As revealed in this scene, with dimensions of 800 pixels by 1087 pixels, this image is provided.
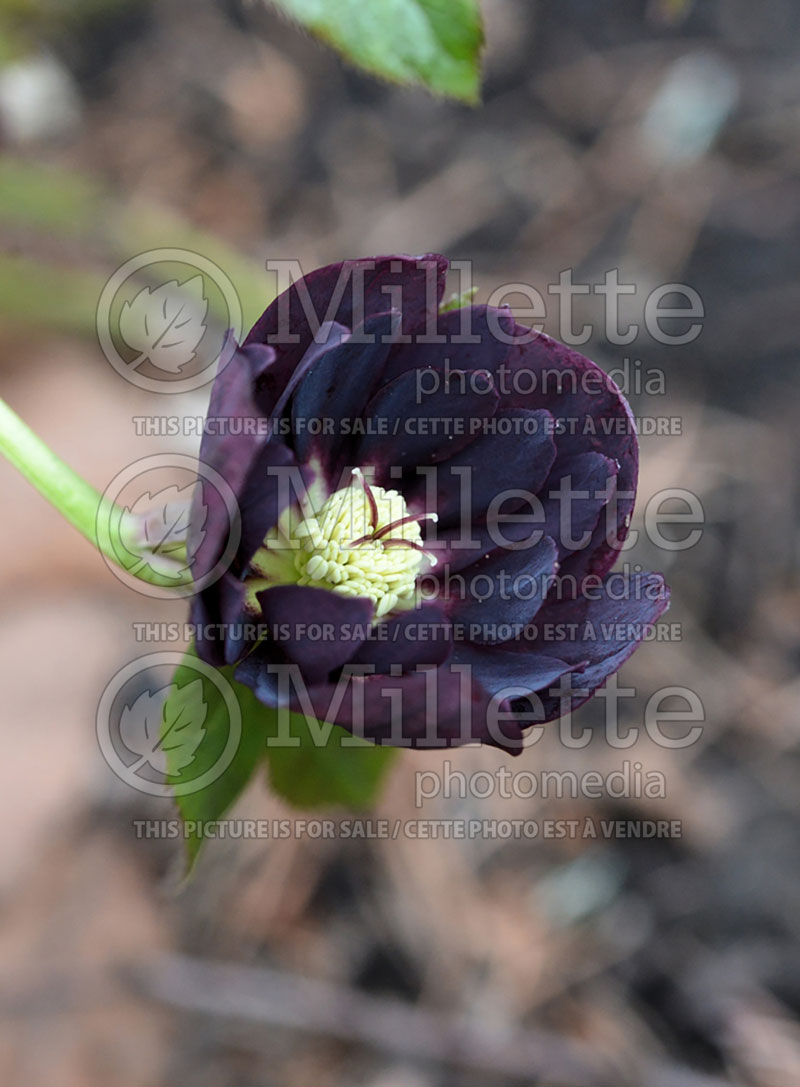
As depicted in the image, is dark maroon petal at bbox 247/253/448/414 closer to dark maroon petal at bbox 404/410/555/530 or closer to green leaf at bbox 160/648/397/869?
dark maroon petal at bbox 404/410/555/530

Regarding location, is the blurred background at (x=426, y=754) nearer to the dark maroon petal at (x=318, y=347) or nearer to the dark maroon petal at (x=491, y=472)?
the dark maroon petal at (x=491, y=472)

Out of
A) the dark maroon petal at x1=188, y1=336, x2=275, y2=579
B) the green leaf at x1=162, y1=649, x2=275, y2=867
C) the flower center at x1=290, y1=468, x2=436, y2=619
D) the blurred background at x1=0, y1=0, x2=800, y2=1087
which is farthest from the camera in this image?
the blurred background at x1=0, y1=0, x2=800, y2=1087

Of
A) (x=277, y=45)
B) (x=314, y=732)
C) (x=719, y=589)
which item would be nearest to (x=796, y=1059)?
(x=719, y=589)

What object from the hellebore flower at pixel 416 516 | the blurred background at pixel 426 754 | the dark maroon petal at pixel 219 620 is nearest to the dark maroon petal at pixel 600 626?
the hellebore flower at pixel 416 516

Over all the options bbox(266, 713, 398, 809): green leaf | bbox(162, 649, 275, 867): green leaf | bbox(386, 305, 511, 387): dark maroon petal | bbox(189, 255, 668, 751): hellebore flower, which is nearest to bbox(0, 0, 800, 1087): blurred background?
bbox(266, 713, 398, 809): green leaf

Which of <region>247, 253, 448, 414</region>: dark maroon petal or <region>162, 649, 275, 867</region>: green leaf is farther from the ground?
<region>247, 253, 448, 414</region>: dark maroon petal

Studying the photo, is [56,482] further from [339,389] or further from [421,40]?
[421,40]
